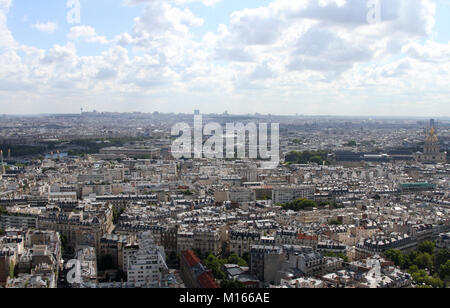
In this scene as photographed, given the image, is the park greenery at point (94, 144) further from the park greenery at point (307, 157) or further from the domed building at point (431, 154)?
the domed building at point (431, 154)

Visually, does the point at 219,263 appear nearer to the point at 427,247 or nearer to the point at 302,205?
the point at 427,247

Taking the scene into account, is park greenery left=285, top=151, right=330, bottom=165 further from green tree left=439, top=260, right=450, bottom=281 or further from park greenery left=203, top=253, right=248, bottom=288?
green tree left=439, top=260, right=450, bottom=281

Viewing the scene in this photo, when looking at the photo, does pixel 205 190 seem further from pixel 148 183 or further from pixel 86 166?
pixel 86 166

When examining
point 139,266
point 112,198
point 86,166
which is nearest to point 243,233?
point 139,266

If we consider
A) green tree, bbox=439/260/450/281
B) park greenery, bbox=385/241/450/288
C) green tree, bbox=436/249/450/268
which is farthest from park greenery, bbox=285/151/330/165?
green tree, bbox=439/260/450/281

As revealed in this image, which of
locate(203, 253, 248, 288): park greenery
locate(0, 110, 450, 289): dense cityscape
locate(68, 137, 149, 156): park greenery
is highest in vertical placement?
locate(68, 137, 149, 156): park greenery

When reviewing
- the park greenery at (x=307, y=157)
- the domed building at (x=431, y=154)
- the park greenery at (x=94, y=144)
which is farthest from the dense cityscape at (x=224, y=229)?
the park greenery at (x=94, y=144)

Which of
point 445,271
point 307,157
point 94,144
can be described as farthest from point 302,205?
point 94,144

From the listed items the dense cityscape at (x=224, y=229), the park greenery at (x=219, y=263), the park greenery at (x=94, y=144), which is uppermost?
the park greenery at (x=94, y=144)
